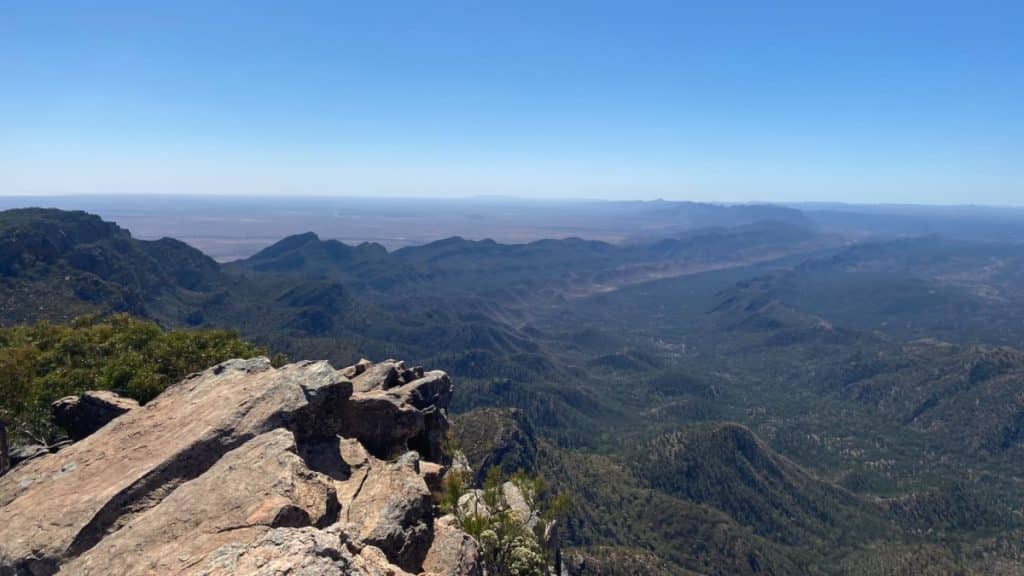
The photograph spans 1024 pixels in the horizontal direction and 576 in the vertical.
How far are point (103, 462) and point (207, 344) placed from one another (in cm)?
3071

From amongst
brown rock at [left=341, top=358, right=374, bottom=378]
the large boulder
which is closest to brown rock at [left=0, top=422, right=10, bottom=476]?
brown rock at [left=341, top=358, right=374, bottom=378]

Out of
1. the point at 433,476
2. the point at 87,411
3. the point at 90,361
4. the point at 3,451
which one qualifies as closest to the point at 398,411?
the point at 433,476

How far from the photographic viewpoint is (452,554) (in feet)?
95.9

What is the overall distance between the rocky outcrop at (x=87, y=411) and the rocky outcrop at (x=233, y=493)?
4432 mm

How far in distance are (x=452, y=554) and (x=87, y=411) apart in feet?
111

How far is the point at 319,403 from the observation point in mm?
34812

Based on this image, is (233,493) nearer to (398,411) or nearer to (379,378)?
(398,411)

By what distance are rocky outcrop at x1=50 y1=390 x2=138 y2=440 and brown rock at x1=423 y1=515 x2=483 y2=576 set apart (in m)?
28.8

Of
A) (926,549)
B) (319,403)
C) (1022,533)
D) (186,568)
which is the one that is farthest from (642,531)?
(186,568)

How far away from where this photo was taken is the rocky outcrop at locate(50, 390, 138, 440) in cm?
4241

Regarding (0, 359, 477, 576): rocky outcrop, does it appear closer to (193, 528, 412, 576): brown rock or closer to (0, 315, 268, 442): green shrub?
(193, 528, 412, 576): brown rock

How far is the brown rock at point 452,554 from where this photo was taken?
92.1 ft

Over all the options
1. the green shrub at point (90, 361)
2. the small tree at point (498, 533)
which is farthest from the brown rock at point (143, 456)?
the green shrub at point (90, 361)

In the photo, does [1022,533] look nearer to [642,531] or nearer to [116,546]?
[642,531]
